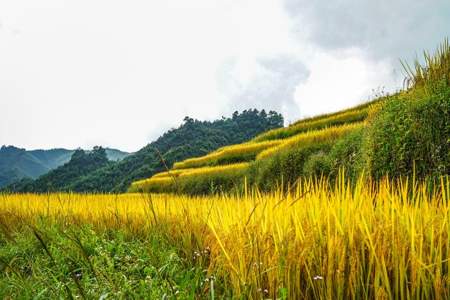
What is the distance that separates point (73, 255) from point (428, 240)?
11.1ft

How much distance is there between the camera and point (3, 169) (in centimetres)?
Result: 16325

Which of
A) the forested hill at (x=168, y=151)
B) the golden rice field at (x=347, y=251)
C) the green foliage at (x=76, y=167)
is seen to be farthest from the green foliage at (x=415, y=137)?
the green foliage at (x=76, y=167)

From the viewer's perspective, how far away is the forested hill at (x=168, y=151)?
137 ft

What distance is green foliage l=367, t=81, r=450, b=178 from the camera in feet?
17.1

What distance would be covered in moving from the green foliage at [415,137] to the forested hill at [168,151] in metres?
33.2

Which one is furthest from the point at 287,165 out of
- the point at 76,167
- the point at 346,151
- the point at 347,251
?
the point at 76,167

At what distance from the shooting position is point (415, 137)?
5.44 meters

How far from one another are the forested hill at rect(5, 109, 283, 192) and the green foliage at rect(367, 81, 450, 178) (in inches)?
1308

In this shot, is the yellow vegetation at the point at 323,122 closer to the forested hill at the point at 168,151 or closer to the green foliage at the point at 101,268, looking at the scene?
the green foliage at the point at 101,268

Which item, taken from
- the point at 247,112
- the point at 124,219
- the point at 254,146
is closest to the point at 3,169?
the point at 247,112

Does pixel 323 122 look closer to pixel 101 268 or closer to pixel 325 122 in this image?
pixel 325 122

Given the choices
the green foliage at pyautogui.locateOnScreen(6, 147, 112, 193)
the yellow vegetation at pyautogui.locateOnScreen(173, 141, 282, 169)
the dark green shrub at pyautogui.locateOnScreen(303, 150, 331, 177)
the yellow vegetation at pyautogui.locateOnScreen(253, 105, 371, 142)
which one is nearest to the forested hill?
the green foliage at pyautogui.locateOnScreen(6, 147, 112, 193)

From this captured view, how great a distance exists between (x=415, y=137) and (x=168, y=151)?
41.8 m

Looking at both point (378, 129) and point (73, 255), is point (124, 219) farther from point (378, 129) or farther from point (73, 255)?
point (378, 129)
